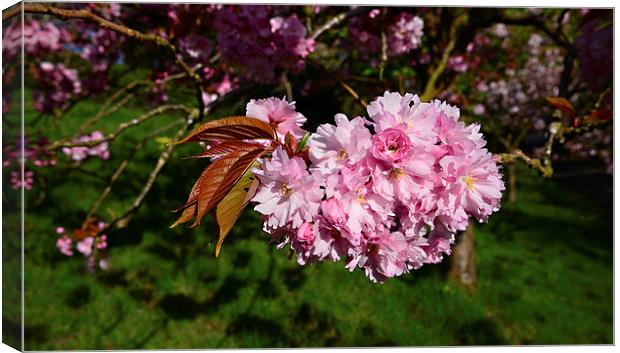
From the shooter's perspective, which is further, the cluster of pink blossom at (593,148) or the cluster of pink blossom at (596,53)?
the cluster of pink blossom at (593,148)

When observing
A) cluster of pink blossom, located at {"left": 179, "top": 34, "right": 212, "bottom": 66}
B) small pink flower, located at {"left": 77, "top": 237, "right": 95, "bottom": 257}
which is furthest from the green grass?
cluster of pink blossom, located at {"left": 179, "top": 34, "right": 212, "bottom": 66}

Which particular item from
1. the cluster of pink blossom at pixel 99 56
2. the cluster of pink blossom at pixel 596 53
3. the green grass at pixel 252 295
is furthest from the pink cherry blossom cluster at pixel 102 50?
the cluster of pink blossom at pixel 596 53

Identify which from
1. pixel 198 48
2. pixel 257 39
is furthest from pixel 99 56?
pixel 257 39

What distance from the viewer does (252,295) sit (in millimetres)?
2166

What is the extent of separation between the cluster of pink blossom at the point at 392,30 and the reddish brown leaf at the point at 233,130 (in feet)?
3.74

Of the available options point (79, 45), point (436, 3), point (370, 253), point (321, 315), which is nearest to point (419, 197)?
point (370, 253)

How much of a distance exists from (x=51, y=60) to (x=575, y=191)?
3979mm

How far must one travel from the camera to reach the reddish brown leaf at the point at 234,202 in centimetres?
49

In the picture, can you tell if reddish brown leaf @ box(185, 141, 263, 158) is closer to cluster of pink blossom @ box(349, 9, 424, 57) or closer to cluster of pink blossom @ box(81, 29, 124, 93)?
cluster of pink blossom @ box(349, 9, 424, 57)

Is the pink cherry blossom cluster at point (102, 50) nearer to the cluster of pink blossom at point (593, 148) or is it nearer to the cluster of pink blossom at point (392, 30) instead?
the cluster of pink blossom at point (392, 30)

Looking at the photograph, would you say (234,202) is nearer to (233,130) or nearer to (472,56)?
(233,130)

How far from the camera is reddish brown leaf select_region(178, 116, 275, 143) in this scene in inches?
19.4

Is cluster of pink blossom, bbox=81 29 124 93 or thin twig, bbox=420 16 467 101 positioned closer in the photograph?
thin twig, bbox=420 16 467 101

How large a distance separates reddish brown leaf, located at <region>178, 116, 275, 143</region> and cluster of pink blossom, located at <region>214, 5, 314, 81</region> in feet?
2.46
